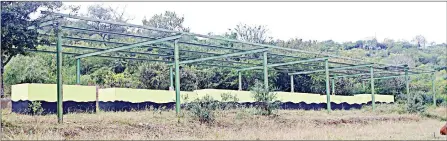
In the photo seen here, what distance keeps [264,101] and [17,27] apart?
38.8ft

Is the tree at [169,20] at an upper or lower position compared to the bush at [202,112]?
upper

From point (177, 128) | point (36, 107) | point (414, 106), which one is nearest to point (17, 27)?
point (36, 107)

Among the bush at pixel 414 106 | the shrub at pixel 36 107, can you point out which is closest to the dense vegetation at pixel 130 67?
the shrub at pixel 36 107

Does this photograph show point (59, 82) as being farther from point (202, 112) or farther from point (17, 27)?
point (202, 112)

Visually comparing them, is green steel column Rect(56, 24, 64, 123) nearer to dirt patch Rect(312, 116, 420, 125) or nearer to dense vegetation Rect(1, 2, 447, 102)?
dense vegetation Rect(1, 2, 447, 102)

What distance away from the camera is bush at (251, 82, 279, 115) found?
75.3ft

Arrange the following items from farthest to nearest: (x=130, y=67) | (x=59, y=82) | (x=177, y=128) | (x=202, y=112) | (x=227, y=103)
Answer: (x=130, y=67)
(x=227, y=103)
(x=202, y=112)
(x=177, y=128)
(x=59, y=82)

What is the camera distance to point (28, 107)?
19.6 meters

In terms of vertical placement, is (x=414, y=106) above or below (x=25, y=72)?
below

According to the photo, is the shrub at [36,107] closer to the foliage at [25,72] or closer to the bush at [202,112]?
the bush at [202,112]

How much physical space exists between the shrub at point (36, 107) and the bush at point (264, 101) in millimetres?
9361

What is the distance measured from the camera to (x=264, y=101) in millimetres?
23141

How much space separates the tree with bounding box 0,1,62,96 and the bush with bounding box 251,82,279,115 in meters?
10.7

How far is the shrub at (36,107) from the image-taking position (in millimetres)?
19172
